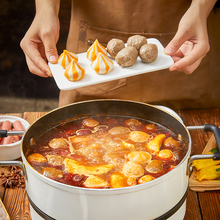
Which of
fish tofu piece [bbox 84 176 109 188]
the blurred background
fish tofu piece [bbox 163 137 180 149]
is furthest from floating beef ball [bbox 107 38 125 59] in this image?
the blurred background

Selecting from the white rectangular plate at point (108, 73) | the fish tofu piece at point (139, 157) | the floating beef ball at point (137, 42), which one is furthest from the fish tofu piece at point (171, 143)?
the floating beef ball at point (137, 42)

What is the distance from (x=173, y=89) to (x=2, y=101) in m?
2.63

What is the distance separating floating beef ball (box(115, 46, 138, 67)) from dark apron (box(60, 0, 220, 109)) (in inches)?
25.2

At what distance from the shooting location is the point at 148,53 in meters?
1.65

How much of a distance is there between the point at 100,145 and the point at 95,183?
32 centimetres

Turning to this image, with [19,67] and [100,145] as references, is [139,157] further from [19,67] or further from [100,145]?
[19,67]

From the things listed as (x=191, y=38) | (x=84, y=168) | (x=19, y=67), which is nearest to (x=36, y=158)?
(x=84, y=168)

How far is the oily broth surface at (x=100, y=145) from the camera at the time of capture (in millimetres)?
1252

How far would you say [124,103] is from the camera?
62.9 inches

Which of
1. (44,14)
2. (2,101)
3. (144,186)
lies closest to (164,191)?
(144,186)

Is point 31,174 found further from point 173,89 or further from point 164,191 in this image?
point 173,89

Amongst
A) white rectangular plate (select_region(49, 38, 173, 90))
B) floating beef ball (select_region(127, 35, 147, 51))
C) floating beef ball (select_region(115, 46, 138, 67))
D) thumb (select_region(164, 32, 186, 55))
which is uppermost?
thumb (select_region(164, 32, 186, 55))

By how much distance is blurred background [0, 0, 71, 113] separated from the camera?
363cm

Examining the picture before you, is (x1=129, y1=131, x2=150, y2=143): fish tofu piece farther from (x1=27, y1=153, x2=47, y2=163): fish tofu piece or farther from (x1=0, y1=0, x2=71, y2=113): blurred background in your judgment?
(x1=0, y1=0, x2=71, y2=113): blurred background
